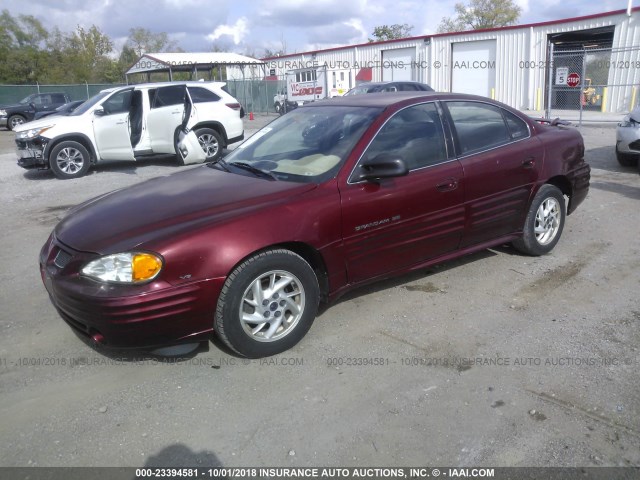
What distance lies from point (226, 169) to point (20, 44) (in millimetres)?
53834

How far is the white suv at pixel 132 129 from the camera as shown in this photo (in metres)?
10.6

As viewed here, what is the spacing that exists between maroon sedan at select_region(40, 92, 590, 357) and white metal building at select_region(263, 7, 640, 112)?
22071 mm

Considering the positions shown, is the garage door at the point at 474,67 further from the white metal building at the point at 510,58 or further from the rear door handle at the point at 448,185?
the rear door handle at the point at 448,185

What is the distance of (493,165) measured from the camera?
4.63 m

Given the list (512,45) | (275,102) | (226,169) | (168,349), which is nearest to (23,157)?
(226,169)

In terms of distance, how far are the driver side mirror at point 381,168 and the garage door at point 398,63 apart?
30.4 metres

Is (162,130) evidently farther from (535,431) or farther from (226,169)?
(535,431)

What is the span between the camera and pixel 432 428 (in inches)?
113

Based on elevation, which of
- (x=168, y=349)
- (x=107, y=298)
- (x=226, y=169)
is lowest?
(x=168, y=349)

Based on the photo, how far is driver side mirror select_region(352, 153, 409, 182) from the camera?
3.78 m

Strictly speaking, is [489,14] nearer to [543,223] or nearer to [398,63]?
[398,63]

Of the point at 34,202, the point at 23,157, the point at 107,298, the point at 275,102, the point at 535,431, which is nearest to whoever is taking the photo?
the point at 535,431

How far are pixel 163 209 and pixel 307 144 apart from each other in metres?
1.29

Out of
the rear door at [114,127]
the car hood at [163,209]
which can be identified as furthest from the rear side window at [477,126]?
the rear door at [114,127]
